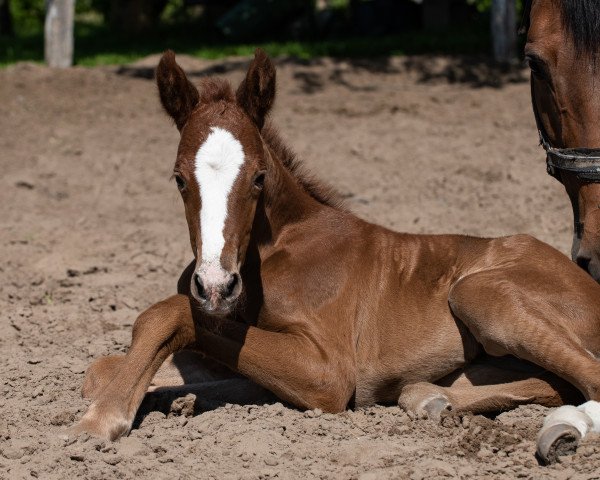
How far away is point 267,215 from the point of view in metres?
5.00

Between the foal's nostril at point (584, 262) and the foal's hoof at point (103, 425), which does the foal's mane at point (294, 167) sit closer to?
the foal's nostril at point (584, 262)

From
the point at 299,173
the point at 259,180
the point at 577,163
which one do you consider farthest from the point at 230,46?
the point at 577,163

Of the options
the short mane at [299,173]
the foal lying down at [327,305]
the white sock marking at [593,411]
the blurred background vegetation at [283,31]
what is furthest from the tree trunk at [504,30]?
the white sock marking at [593,411]

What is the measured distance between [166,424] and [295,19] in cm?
1400

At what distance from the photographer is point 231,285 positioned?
4023 millimetres

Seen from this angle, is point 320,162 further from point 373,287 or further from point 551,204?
point 373,287

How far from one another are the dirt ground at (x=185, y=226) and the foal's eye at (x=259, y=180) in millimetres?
1059

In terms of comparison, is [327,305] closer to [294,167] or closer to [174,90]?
[294,167]

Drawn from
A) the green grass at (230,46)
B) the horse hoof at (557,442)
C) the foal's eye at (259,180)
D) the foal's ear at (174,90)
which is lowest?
the green grass at (230,46)

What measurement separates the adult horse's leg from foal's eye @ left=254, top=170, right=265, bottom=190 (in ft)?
3.75

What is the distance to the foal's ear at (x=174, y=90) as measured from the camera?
458 cm

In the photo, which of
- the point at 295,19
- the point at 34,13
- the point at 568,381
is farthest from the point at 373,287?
the point at 34,13

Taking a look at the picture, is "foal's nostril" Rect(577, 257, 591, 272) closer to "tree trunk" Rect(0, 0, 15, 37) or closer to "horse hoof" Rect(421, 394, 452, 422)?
"horse hoof" Rect(421, 394, 452, 422)

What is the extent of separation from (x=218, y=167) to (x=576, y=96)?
1.72 meters
